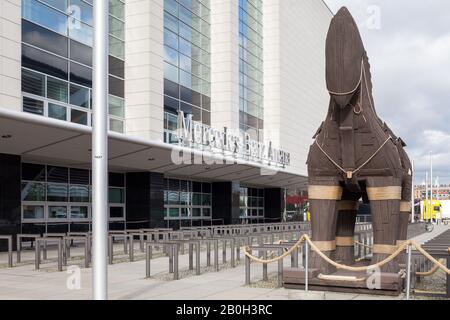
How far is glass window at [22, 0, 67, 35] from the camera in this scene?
19.1 metres

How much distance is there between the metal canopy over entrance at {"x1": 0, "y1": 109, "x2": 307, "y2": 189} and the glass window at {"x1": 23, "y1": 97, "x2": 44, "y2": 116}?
61.2 inches

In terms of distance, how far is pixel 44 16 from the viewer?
65.4ft

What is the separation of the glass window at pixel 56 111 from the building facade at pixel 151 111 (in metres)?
0.05

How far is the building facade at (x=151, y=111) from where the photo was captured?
18.3 m

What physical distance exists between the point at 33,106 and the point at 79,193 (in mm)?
6380

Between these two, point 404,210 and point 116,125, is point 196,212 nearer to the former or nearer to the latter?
point 116,125

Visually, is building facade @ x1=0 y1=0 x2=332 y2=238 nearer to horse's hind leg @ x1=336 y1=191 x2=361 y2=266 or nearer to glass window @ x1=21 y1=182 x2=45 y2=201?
glass window @ x1=21 y1=182 x2=45 y2=201

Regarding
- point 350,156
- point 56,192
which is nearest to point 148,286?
point 350,156

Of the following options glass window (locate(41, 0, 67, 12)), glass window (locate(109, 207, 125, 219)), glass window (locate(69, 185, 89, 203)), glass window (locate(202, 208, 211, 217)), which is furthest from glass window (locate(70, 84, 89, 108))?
glass window (locate(202, 208, 211, 217))

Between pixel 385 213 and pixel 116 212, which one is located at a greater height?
pixel 385 213

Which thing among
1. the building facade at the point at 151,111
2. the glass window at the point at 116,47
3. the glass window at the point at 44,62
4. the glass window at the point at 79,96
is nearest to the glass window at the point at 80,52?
the building facade at the point at 151,111

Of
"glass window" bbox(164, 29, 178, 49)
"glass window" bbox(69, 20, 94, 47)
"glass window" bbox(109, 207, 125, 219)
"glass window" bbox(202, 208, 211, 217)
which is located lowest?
"glass window" bbox(202, 208, 211, 217)

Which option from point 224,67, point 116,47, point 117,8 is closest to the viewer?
point 116,47

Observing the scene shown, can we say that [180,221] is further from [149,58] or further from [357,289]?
[357,289]
